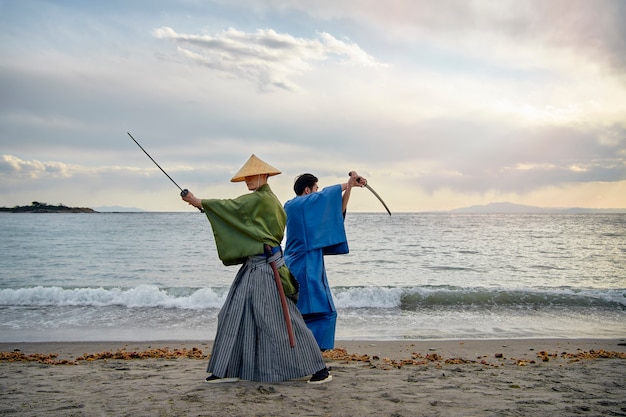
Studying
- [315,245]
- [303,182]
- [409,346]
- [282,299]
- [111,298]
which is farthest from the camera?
[111,298]

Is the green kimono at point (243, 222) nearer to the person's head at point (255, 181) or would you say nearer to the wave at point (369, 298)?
the person's head at point (255, 181)

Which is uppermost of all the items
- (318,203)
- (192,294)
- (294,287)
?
(318,203)

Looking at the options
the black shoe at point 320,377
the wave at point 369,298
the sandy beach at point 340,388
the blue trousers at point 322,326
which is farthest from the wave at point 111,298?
the black shoe at point 320,377

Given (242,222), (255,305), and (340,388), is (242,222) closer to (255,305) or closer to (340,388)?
(255,305)

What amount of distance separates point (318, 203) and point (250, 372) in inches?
57.2

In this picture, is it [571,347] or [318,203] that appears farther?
[571,347]

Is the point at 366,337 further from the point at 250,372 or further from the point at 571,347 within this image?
the point at 250,372

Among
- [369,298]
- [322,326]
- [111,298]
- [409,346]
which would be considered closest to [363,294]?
[369,298]

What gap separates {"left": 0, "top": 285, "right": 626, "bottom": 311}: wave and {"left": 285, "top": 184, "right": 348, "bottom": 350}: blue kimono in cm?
679

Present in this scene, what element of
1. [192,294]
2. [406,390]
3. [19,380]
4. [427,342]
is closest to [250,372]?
[406,390]

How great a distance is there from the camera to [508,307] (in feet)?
38.5

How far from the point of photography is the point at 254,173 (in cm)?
430

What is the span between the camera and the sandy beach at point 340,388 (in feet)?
12.4

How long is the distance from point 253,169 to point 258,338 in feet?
4.33
